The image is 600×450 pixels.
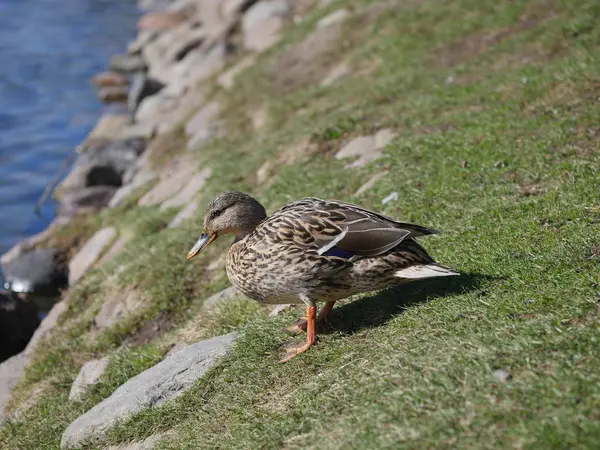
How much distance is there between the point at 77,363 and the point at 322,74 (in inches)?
306

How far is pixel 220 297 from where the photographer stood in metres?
7.92

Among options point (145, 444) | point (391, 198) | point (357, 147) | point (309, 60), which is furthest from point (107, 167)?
point (145, 444)

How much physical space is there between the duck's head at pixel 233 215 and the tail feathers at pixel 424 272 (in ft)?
4.69

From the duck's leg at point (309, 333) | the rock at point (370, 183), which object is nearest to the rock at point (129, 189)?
the rock at point (370, 183)

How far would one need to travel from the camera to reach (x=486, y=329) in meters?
5.00

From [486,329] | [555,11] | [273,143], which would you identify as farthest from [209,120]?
[486,329]

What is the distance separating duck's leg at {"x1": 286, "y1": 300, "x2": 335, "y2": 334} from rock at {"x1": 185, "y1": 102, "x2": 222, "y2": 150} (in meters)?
8.22

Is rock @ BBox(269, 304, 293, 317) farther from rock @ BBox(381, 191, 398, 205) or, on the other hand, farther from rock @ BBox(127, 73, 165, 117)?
rock @ BBox(127, 73, 165, 117)

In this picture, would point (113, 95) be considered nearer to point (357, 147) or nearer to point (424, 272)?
point (357, 147)

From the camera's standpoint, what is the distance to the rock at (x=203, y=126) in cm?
1427

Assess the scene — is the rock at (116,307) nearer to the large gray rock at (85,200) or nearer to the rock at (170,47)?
the large gray rock at (85,200)

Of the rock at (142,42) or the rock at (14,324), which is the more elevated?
the rock at (14,324)

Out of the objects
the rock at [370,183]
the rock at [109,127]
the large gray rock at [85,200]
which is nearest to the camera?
the rock at [370,183]

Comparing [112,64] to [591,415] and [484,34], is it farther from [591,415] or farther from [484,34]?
[591,415]
